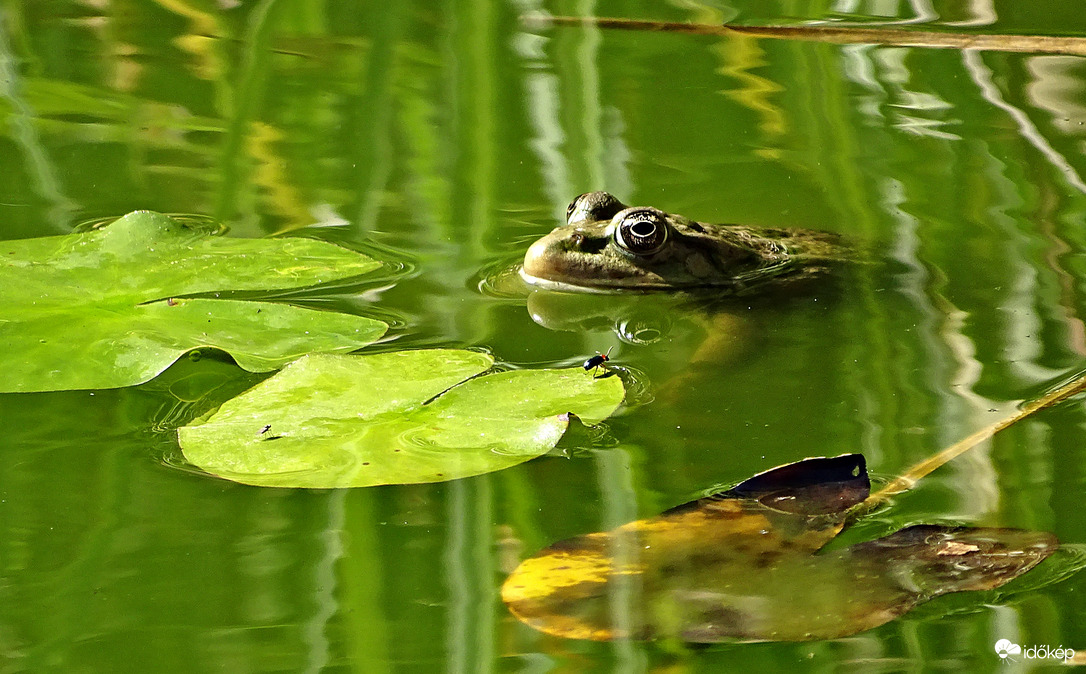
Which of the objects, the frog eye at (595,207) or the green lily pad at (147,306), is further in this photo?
the frog eye at (595,207)

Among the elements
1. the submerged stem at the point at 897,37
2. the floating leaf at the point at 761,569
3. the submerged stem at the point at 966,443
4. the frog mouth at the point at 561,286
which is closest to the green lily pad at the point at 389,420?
the floating leaf at the point at 761,569

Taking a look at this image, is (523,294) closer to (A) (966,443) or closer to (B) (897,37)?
(A) (966,443)

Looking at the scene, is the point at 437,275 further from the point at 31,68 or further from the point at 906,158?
the point at 31,68

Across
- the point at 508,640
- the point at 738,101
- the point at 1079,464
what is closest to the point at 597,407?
the point at 508,640

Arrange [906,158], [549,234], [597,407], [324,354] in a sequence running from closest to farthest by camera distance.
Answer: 1. [597,407]
2. [324,354]
3. [549,234]
4. [906,158]

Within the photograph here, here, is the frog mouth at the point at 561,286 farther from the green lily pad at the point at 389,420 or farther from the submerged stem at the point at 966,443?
the submerged stem at the point at 966,443

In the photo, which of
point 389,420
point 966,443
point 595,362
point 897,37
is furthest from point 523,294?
point 897,37

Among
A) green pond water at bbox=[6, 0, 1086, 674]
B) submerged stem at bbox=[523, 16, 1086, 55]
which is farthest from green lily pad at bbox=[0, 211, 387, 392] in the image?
submerged stem at bbox=[523, 16, 1086, 55]
